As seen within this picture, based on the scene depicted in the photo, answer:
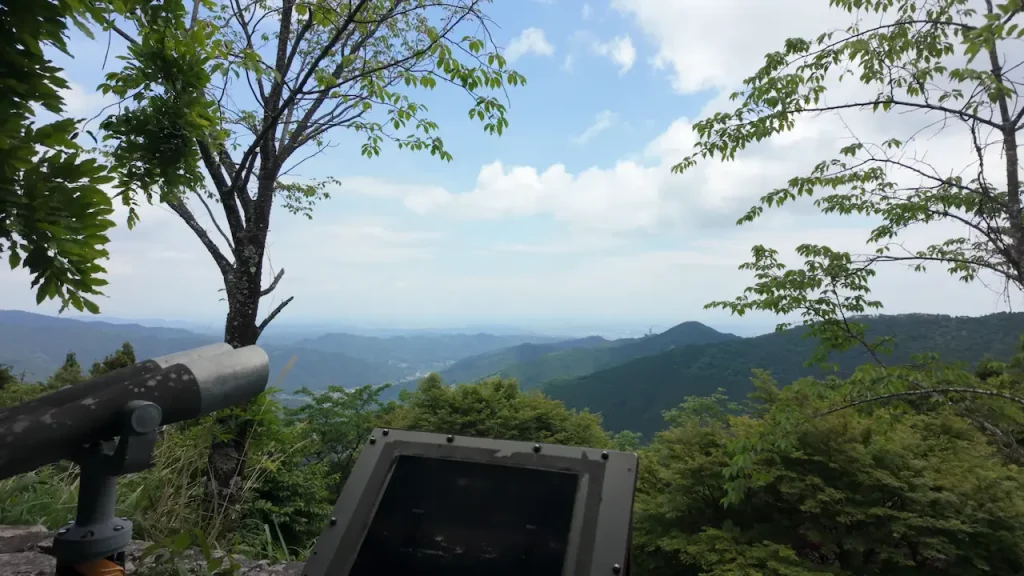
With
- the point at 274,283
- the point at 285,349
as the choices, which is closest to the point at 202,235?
the point at 274,283

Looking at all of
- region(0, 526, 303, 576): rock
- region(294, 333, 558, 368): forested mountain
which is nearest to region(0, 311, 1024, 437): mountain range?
region(0, 526, 303, 576): rock

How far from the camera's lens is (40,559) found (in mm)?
2953

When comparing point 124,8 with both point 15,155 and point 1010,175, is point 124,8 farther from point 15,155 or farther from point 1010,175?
point 1010,175

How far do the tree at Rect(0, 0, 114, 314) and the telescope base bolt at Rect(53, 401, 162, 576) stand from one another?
75 cm

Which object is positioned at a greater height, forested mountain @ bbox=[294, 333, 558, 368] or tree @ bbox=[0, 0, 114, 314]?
tree @ bbox=[0, 0, 114, 314]

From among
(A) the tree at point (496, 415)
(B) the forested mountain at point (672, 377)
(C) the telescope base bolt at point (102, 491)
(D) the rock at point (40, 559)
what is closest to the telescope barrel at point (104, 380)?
(C) the telescope base bolt at point (102, 491)

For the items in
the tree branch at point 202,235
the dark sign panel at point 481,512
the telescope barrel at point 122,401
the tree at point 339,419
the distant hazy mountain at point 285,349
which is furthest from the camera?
the distant hazy mountain at point 285,349

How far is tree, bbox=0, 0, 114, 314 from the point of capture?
173 cm

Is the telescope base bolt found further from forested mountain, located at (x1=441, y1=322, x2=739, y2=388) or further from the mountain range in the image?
forested mountain, located at (x1=441, y1=322, x2=739, y2=388)

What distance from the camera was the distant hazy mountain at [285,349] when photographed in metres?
12.0

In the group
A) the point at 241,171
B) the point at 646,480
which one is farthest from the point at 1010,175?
the point at 241,171

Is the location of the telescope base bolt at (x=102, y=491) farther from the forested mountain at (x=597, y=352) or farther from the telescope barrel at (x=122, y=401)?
the forested mountain at (x=597, y=352)

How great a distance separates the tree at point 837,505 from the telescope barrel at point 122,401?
119 inches

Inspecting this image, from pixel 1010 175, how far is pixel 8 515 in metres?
7.80
